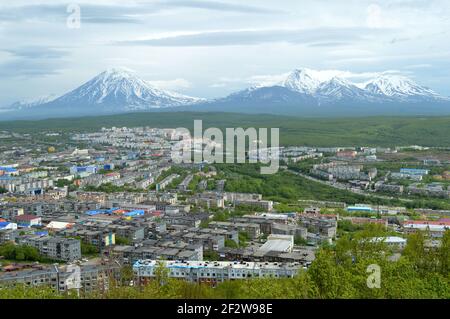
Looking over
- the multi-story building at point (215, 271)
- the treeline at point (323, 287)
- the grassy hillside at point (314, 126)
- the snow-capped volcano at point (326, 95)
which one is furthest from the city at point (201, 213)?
the snow-capped volcano at point (326, 95)

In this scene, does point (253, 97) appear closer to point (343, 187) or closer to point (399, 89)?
point (399, 89)

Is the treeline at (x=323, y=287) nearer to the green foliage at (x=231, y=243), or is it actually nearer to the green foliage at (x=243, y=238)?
the green foliage at (x=231, y=243)

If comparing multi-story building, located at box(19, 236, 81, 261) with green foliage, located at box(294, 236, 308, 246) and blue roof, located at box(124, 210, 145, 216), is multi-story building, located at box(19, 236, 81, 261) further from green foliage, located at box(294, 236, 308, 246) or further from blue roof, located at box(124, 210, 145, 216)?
Result: green foliage, located at box(294, 236, 308, 246)

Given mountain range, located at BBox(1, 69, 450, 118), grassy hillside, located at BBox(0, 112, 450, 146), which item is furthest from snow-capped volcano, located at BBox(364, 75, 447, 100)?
grassy hillside, located at BBox(0, 112, 450, 146)

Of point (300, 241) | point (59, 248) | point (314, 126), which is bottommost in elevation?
point (300, 241)

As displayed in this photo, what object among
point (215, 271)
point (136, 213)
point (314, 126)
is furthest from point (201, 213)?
point (314, 126)

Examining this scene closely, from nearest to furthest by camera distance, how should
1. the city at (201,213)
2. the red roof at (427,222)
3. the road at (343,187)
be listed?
the city at (201,213) < the red roof at (427,222) < the road at (343,187)
